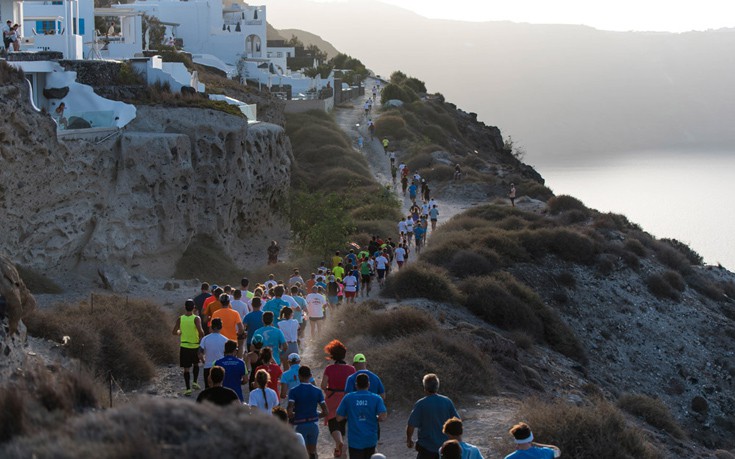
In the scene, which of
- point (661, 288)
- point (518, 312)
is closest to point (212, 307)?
point (518, 312)

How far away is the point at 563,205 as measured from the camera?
40.1 metres

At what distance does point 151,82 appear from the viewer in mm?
29047

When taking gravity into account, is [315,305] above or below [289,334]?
below

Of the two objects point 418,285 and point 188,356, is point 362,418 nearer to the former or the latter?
point 188,356

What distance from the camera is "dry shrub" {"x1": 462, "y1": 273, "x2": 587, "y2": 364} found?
23.7m

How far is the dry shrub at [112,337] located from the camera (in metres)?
14.6

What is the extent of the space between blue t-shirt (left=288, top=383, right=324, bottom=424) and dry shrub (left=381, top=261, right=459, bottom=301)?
43.0ft

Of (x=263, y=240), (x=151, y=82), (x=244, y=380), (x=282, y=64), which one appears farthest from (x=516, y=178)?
(x=244, y=380)

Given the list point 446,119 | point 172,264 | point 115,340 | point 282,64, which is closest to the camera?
point 115,340

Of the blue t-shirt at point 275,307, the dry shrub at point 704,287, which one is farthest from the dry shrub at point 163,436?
the dry shrub at point 704,287

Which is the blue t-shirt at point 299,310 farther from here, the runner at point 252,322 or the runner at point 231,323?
the runner at point 231,323

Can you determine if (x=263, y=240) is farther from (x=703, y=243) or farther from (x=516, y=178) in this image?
(x=703, y=243)

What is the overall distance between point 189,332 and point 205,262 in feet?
44.0

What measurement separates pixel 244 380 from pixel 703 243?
57978 mm
